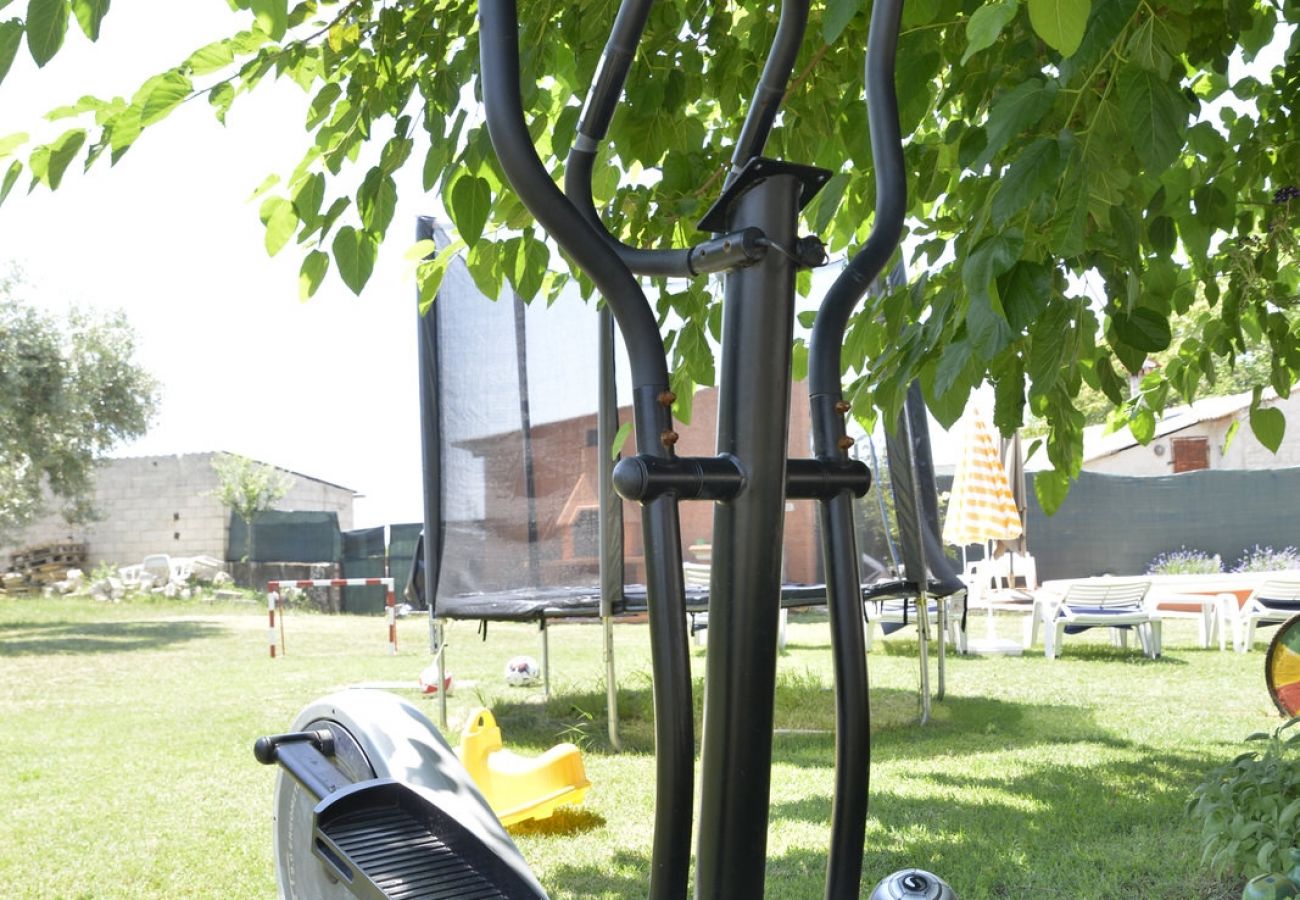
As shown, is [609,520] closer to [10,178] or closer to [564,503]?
[564,503]

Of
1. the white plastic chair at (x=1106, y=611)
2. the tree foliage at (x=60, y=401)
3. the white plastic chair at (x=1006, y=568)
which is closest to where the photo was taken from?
the white plastic chair at (x=1106, y=611)

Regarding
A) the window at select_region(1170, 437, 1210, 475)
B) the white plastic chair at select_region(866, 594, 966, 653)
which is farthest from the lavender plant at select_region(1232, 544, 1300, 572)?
the white plastic chair at select_region(866, 594, 966, 653)

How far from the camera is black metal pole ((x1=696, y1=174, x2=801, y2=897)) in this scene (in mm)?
549

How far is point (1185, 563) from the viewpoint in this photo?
14242 millimetres

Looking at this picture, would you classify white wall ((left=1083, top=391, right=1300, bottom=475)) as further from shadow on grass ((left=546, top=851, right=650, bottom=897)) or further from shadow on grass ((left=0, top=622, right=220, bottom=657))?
shadow on grass ((left=546, top=851, right=650, bottom=897))

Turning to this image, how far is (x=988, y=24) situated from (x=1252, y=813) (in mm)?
2218

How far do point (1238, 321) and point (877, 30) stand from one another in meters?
2.33

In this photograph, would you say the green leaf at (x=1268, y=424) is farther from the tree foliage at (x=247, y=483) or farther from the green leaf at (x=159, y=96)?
the tree foliage at (x=247, y=483)

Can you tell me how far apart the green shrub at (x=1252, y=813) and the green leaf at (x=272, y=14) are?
7.77 ft

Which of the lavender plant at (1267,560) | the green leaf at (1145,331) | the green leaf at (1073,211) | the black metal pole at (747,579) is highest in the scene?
the green leaf at (1073,211)

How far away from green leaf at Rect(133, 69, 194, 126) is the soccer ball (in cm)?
602

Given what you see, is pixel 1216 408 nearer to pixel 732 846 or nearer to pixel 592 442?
pixel 592 442

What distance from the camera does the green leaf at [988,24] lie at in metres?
1.02

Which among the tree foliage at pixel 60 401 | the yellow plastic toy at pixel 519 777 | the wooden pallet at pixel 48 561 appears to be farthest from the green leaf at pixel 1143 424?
the wooden pallet at pixel 48 561
